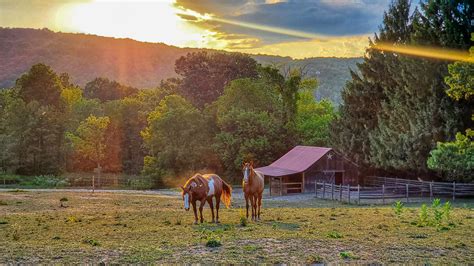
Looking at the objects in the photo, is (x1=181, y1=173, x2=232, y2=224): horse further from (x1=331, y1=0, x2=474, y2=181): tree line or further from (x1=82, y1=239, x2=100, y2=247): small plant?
(x1=331, y1=0, x2=474, y2=181): tree line

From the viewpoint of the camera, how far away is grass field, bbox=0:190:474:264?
12523 mm

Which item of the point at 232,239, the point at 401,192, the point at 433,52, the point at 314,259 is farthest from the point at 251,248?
the point at 433,52

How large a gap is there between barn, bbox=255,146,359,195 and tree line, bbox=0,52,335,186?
10065 millimetres

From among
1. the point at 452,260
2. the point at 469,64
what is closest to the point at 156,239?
the point at 452,260

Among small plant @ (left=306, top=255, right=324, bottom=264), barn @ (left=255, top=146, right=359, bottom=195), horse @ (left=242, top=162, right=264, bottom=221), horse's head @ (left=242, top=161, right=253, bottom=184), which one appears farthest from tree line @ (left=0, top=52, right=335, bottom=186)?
small plant @ (left=306, top=255, right=324, bottom=264)

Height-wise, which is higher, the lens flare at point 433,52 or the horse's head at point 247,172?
the lens flare at point 433,52

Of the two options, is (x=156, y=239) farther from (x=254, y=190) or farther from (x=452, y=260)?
(x=452, y=260)

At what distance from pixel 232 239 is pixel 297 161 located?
3323cm

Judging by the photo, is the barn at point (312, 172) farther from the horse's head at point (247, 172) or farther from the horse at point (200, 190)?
the horse at point (200, 190)

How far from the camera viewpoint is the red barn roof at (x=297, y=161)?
1786 inches

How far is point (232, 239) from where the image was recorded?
14.8 meters

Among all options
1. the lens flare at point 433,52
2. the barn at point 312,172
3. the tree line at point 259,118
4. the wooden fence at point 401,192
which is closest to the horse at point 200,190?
the tree line at point 259,118

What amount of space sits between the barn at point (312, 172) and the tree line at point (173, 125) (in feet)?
33.0

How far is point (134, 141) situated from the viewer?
78.6m
